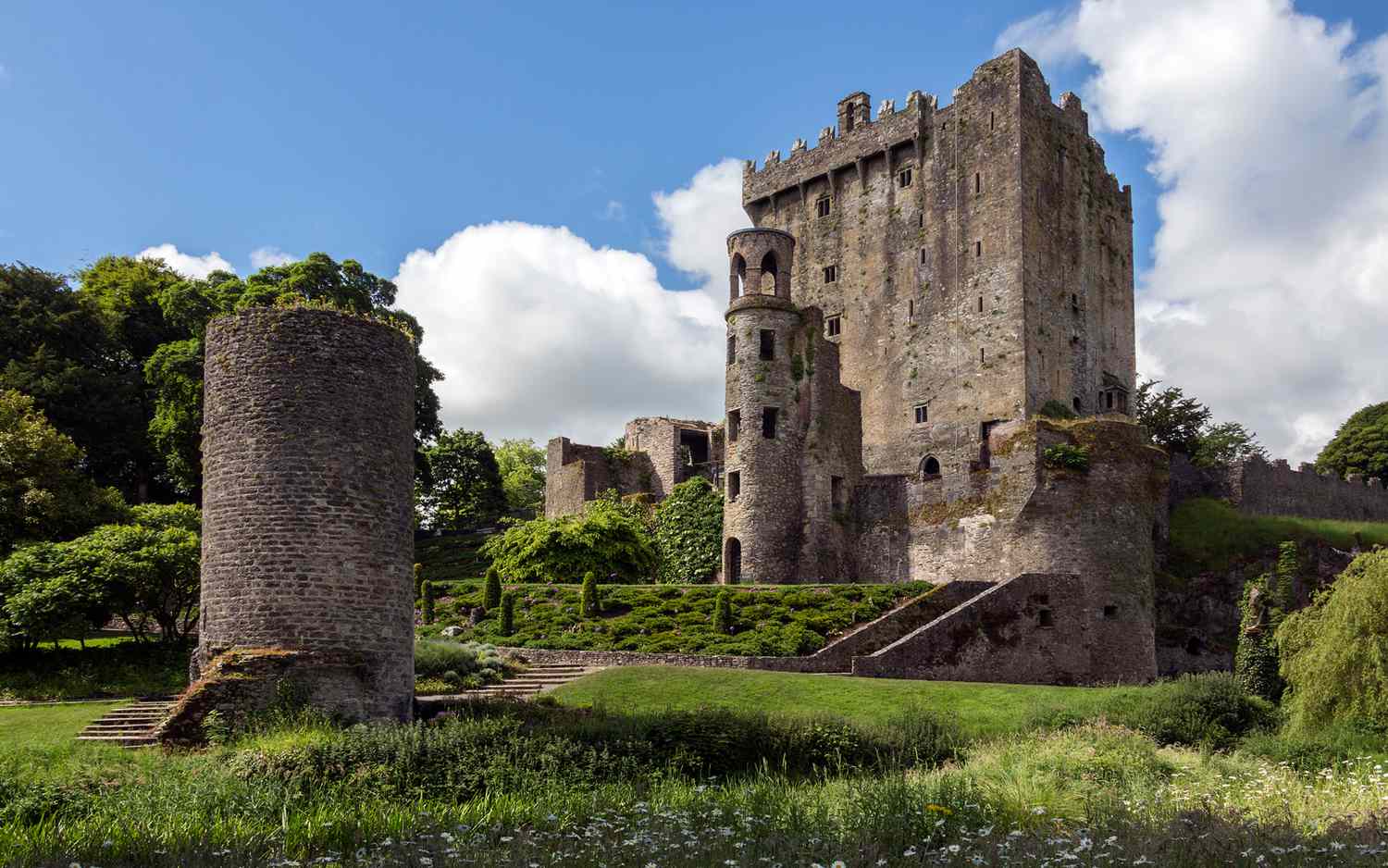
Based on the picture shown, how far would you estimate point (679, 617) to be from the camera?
109 ft

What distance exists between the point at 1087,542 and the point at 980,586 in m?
3.47

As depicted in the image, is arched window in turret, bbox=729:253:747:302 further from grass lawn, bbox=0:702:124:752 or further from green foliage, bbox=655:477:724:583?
grass lawn, bbox=0:702:124:752

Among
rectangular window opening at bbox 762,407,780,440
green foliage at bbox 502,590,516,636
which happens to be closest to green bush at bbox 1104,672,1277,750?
green foliage at bbox 502,590,516,636

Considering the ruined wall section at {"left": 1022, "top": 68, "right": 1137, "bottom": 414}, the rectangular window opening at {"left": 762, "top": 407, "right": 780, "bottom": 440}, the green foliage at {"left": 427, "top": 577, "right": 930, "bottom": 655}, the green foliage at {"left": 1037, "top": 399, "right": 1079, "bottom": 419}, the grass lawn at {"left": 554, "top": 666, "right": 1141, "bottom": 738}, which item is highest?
the ruined wall section at {"left": 1022, "top": 68, "right": 1137, "bottom": 414}

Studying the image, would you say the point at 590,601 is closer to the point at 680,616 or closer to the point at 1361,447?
the point at 680,616

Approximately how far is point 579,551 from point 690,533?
5.39m

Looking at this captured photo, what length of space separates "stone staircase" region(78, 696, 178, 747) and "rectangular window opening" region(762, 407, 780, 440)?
21.7 m

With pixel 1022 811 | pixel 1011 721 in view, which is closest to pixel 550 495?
pixel 1011 721

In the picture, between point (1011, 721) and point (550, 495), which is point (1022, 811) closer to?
point (1011, 721)

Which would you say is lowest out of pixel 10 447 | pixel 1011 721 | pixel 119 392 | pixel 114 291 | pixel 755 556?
pixel 1011 721

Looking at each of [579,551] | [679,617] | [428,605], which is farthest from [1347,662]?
[579,551]

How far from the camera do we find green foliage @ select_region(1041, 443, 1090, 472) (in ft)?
116

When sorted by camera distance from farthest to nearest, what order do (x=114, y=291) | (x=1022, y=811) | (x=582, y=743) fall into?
(x=114, y=291) < (x=582, y=743) < (x=1022, y=811)

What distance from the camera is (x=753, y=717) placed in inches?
699
